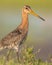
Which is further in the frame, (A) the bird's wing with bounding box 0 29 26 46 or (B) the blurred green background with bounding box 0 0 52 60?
(B) the blurred green background with bounding box 0 0 52 60

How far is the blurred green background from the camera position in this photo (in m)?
16.3

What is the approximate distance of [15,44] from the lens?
1347cm

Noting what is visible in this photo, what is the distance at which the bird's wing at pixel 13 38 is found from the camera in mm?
13398

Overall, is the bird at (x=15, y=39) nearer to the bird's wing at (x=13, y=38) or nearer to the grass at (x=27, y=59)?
the bird's wing at (x=13, y=38)

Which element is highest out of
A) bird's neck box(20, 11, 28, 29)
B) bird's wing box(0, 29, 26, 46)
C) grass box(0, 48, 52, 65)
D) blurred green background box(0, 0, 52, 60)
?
bird's neck box(20, 11, 28, 29)

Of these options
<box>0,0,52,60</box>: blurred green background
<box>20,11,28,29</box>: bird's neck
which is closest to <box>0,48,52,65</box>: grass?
<box>20,11,28,29</box>: bird's neck

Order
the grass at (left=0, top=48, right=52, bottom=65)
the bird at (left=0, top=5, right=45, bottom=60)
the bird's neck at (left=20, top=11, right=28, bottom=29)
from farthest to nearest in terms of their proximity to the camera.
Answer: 1. the bird's neck at (left=20, top=11, right=28, bottom=29)
2. the bird at (left=0, top=5, right=45, bottom=60)
3. the grass at (left=0, top=48, right=52, bottom=65)

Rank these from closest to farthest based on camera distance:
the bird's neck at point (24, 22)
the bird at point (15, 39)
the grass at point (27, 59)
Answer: the grass at point (27, 59), the bird at point (15, 39), the bird's neck at point (24, 22)

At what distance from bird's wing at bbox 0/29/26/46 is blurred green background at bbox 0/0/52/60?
130 cm

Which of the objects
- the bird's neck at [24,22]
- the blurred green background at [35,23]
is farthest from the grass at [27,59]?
the blurred green background at [35,23]

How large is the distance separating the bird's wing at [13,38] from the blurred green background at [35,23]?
130 centimetres

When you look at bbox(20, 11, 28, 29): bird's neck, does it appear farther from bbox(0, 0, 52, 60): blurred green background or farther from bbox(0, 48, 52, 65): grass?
bbox(0, 0, 52, 60): blurred green background

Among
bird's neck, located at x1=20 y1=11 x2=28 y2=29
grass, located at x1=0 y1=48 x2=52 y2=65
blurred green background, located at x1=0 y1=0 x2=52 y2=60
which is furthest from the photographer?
blurred green background, located at x1=0 y1=0 x2=52 y2=60

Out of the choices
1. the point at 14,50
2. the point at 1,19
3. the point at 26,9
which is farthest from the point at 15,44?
the point at 1,19
